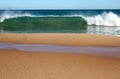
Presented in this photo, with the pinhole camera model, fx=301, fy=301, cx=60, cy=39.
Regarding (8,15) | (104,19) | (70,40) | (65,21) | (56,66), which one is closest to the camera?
(56,66)

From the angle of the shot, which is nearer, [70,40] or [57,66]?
[57,66]

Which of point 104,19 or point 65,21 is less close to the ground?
point 104,19

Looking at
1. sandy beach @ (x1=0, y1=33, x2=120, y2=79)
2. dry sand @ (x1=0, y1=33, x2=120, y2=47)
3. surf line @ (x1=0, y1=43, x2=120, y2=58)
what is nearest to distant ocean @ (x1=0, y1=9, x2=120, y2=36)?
dry sand @ (x1=0, y1=33, x2=120, y2=47)

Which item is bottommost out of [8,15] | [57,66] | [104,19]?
[104,19]

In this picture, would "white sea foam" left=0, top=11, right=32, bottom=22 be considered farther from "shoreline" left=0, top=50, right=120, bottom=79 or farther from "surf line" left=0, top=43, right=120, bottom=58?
"shoreline" left=0, top=50, right=120, bottom=79

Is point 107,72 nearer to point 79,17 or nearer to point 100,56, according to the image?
point 100,56

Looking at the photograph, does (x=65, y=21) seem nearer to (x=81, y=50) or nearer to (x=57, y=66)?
(x=81, y=50)

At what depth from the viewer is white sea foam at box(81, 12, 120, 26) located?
24109mm

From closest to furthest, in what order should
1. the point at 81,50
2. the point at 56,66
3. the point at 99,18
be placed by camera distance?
the point at 56,66 < the point at 81,50 < the point at 99,18

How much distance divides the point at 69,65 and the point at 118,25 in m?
17.0

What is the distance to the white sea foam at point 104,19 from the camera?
24109 mm

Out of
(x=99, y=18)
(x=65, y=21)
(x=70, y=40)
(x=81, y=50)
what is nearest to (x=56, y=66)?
Result: (x=81, y=50)

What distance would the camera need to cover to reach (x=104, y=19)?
25625 millimetres

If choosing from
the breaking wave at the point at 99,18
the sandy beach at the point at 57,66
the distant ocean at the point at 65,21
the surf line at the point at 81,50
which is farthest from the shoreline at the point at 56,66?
the breaking wave at the point at 99,18
